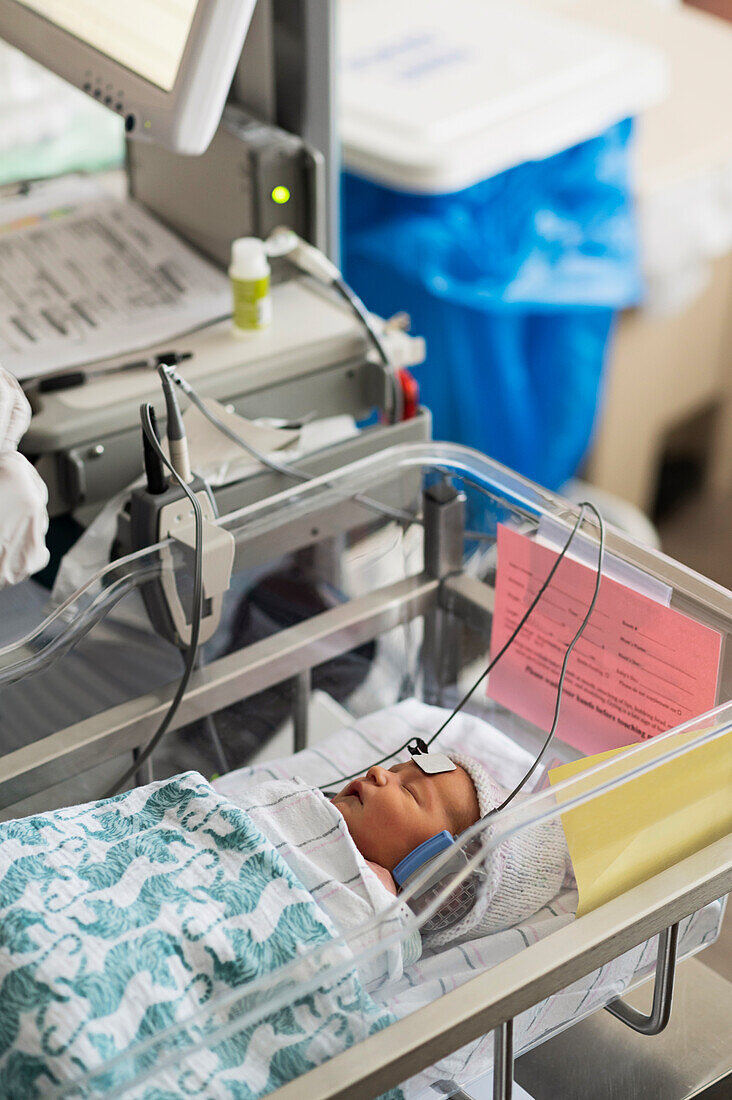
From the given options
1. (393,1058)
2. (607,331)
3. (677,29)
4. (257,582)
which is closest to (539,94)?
(607,331)

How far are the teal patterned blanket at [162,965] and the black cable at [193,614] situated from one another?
0.46ft

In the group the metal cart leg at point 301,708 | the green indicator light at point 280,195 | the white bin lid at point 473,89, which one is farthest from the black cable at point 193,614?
the white bin lid at point 473,89

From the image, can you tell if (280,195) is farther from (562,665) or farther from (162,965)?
(162,965)

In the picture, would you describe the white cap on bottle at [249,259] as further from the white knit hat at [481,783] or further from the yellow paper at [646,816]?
the yellow paper at [646,816]

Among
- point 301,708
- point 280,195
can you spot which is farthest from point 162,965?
point 280,195

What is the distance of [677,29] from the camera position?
253 cm

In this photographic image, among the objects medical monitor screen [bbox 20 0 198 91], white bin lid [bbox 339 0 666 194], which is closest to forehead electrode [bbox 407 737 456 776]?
medical monitor screen [bbox 20 0 198 91]

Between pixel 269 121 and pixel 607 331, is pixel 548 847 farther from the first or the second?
pixel 607 331

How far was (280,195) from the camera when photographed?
131cm

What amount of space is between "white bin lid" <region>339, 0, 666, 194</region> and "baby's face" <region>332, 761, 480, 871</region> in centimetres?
121

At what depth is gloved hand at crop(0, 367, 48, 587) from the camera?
31.6 inches

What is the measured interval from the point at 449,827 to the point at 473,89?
143cm

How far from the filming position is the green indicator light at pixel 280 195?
1.31 m

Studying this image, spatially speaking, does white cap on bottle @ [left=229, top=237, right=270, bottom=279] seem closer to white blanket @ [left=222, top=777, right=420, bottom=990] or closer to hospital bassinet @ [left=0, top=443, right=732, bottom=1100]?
hospital bassinet @ [left=0, top=443, right=732, bottom=1100]
